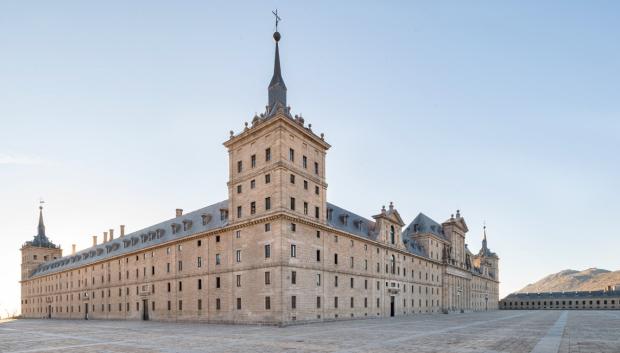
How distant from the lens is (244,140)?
49.6 m

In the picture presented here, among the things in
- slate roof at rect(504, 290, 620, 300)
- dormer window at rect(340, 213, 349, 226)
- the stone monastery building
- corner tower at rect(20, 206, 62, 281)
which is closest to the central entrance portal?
the stone monastery building

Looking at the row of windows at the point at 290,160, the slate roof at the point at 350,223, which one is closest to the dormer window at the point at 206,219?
the row of windows at the point at 290,160

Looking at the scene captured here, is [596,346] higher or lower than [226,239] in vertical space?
lower

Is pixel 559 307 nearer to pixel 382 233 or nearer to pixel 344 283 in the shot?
pixel 382 233

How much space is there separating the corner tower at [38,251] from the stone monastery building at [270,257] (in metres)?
40.7

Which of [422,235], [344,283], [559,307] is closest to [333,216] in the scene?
[344,283]

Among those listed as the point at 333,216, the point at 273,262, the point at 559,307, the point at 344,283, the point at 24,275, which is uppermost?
the point at 333,216

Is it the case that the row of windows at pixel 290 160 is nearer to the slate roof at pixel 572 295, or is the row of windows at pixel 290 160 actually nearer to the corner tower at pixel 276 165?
the corner tower at pixel 276 165

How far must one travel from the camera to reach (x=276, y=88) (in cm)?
5100

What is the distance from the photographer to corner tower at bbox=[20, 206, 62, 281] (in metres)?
113

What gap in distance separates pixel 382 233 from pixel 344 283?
1468cm

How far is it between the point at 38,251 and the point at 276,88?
99.4m

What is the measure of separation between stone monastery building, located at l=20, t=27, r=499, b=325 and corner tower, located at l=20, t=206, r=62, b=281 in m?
40.7

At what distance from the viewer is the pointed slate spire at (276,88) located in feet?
166
